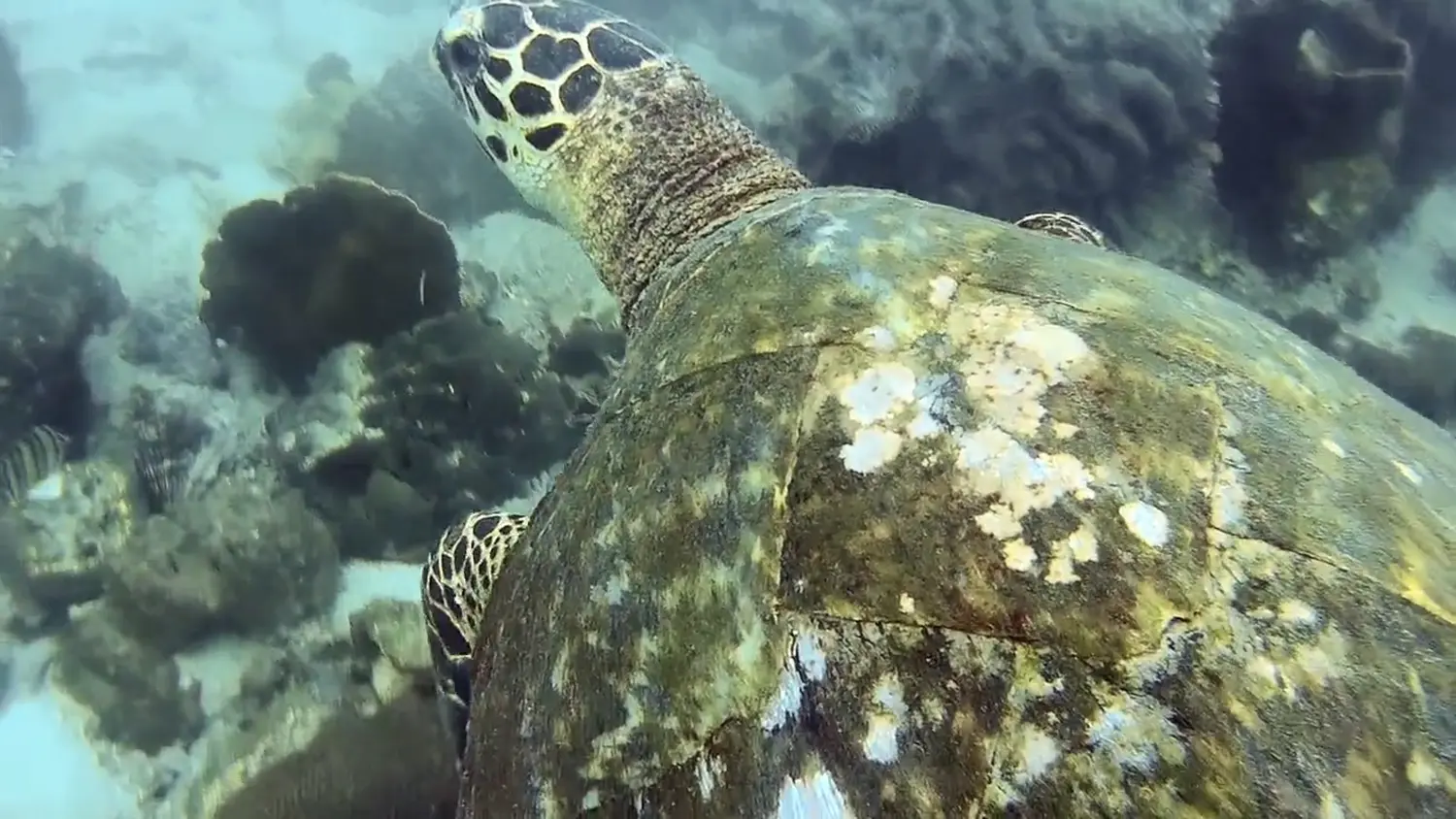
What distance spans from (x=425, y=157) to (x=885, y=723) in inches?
150

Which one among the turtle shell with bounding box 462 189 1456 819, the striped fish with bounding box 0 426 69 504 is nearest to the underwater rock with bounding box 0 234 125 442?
the striped fish with bounding box 0 426 69 504

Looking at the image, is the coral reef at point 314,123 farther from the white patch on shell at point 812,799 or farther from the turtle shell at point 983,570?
the white patch on shell at point 812,799

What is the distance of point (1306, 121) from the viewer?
11.5 feet

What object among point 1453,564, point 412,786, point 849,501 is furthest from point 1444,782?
point 412,786

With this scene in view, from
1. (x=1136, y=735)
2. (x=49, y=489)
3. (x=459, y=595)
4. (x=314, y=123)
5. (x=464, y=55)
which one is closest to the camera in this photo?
(x=1136, y=735)

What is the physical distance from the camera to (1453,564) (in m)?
0.97

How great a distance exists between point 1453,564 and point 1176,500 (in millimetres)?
356

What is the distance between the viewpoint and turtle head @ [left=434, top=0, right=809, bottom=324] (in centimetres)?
215

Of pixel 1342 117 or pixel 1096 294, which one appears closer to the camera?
pixel 1096 294

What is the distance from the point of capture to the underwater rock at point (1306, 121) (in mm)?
3463

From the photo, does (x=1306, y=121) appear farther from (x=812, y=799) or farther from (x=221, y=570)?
(x=221, y=570)

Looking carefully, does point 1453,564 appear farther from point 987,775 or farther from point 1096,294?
point 987,775

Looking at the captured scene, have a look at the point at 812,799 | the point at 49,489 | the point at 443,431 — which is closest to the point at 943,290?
the point at 812,799

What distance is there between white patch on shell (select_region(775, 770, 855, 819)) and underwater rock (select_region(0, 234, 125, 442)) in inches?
113
